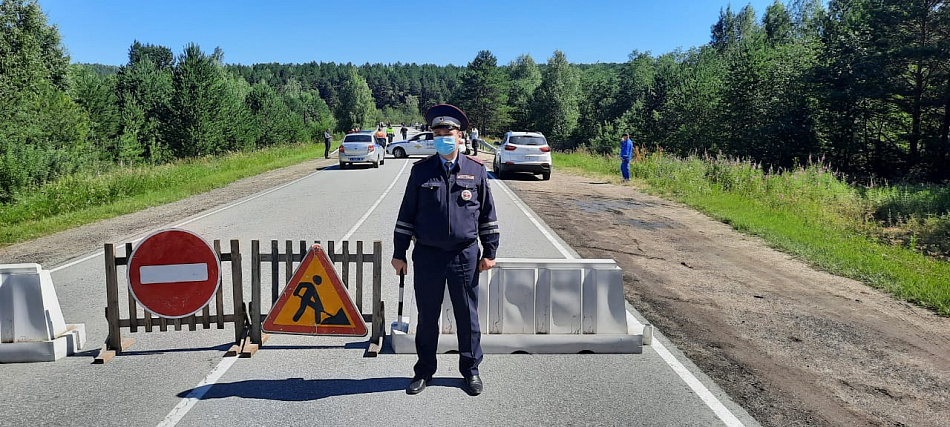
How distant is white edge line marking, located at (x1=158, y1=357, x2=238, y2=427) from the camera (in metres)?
4.18

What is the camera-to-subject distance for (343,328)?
5734 mm

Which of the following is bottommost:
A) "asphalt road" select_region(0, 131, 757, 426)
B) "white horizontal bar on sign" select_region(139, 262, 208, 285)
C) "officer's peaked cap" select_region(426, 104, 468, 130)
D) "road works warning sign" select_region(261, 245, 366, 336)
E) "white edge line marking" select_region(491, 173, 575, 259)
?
Answer: "asphalt road" select_region(0, 131, 757, 426)

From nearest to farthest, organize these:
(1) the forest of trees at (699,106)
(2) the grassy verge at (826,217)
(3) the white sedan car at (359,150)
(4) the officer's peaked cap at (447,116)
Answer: (4) the officer's peaked cap at (447,116)
(2) the grassy verge at (826,217)
(3) the white sedan car at (359,150)
(1) the forest of trees at (699,106)

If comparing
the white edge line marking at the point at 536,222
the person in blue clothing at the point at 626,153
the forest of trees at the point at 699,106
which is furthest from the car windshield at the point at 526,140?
the forest of trees at the point at 699,106

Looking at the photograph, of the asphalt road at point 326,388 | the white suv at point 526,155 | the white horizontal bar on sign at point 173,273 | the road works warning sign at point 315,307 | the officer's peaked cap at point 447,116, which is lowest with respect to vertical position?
the asphalt road at point 326,388

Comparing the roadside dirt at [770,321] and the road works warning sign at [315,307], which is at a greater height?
the road works warning sign at [315,307]

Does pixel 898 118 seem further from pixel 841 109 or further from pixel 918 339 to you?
pixel 918 339

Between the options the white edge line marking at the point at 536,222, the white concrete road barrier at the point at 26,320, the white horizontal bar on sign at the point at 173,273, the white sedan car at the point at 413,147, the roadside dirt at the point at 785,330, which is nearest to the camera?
the roadside dirt at the point at 785,330

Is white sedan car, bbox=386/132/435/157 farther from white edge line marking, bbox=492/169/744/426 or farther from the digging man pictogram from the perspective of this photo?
white edge line marking, bbox=492/169/744/426

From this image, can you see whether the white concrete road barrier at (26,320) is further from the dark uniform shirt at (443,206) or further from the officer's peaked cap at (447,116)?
the officer's peaked cap at (447,116)

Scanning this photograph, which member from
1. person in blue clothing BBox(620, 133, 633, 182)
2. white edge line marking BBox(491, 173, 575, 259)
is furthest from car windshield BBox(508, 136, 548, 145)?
person in blue clothing BBox(620, 133, 633, 182)

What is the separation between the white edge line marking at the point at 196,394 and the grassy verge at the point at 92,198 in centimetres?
949

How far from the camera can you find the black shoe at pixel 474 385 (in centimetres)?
468

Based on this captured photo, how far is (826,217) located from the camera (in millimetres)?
14664
